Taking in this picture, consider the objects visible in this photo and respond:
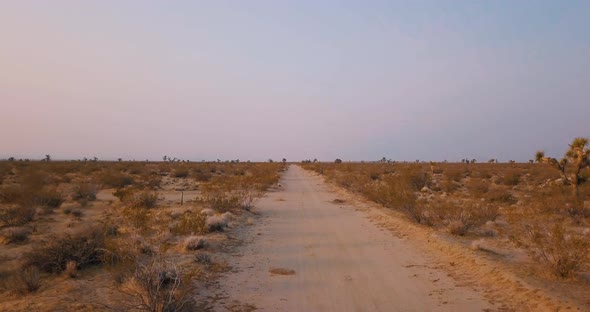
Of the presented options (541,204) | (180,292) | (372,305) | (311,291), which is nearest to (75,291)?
(180,292)

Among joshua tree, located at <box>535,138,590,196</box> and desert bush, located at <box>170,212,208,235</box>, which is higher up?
joshua tree, located at <box>535,138,590,196</box>

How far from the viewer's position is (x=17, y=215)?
15.5m

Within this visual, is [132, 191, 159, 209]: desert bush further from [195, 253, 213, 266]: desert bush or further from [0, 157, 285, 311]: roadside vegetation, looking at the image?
[195, 253, 213, 266]: desert bush

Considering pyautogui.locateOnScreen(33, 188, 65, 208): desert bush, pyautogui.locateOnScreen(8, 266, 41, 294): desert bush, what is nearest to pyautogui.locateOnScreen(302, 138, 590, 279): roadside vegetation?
pyautogui.locateOnScreen(8, 266, 41, 294): desert bush

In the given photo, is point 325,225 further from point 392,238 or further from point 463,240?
point 463,240

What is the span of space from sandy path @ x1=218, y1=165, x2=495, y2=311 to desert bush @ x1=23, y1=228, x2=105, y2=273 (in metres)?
2.91

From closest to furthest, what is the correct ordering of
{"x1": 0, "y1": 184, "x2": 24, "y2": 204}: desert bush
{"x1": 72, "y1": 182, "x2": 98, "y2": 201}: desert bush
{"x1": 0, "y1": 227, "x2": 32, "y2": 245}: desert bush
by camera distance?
{"x1": 0, "y1": 227, "x2": 32, "y2": 245}: desert bush → {"x1": 0, "y1": 184, "x2": 24, "y2": 204}: desert bush → {"x1": 72, "y1": 182, "x2": 98, "y2": 201}: desert bush

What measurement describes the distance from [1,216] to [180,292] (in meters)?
11.8

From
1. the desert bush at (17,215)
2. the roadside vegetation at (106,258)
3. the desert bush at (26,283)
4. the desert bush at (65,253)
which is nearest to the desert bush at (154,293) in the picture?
the roadside vegetation at (106,258)

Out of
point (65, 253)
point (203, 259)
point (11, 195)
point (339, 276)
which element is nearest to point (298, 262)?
point (339, 276)

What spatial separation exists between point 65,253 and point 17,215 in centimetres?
817

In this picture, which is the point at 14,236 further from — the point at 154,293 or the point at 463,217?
the point at 463,217

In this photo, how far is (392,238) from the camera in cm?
1345

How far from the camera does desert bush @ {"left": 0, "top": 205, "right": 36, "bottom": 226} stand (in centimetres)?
1500
